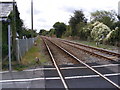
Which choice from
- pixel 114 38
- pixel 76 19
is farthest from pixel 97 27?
pixel 76 19

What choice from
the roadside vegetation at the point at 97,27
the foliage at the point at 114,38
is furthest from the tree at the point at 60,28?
the foliage at the point at 114,38

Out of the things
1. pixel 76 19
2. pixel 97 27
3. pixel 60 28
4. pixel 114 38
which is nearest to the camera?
pixel 114 38

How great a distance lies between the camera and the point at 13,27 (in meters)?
14.4

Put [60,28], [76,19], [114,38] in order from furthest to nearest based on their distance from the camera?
[60,28], [76,19], [114,38]

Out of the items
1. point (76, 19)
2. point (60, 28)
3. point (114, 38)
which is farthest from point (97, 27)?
point (60, 28)

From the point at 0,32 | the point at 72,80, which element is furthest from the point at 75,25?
the point at 72,80

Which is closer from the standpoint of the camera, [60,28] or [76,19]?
[76,19]

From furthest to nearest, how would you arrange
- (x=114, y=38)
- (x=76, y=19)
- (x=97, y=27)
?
(x=76, y=19), (x=97, y=27), (x=114, y=38)

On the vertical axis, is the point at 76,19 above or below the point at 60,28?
above

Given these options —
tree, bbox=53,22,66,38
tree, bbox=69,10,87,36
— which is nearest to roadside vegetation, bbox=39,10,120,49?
tree, bbox=69,10,87,36

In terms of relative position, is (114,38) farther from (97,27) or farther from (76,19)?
(76,19)

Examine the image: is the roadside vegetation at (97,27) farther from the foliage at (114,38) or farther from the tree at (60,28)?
the tree at (60,28)

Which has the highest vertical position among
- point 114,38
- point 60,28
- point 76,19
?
point 76,19

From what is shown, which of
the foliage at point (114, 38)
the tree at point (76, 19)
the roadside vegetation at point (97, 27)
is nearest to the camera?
the foliage at point (114, 38)
